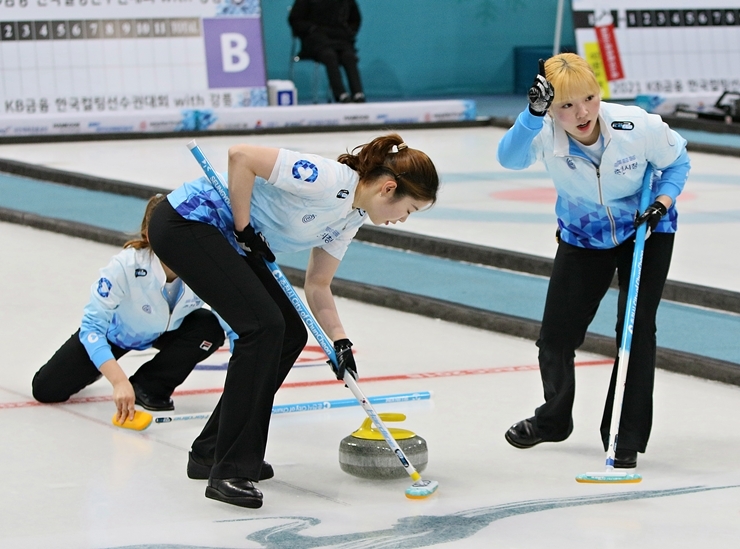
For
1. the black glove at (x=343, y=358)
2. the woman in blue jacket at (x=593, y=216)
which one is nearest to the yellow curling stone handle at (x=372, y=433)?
the black glove at (x=343, y=358)

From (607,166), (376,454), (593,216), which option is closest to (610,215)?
(593,216)

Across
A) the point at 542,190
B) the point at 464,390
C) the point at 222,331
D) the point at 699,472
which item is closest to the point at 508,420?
the point at 464,390

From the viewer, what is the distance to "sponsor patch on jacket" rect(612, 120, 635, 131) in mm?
3828

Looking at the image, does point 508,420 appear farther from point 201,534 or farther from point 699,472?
point 201,534

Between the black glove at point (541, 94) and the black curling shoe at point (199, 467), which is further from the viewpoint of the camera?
the black curling shoe at point (199, 467)

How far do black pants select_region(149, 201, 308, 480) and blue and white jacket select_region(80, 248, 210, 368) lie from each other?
80 cm

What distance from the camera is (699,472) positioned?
12.8ft

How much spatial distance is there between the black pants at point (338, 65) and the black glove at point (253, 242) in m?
10.7

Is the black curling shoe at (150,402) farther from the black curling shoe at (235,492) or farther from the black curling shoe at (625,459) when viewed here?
the black curling shoe at (625,459)

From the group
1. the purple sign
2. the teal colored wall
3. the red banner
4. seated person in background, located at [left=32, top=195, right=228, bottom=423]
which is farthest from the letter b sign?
seated person in background, located at [left=32, top=195, right=228, bottom=423]

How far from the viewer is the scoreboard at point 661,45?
14.5m

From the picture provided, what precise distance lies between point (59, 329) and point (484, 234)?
3083 mm

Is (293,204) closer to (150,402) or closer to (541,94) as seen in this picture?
(541,94)

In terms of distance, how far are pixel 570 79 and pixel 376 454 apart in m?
1.23
